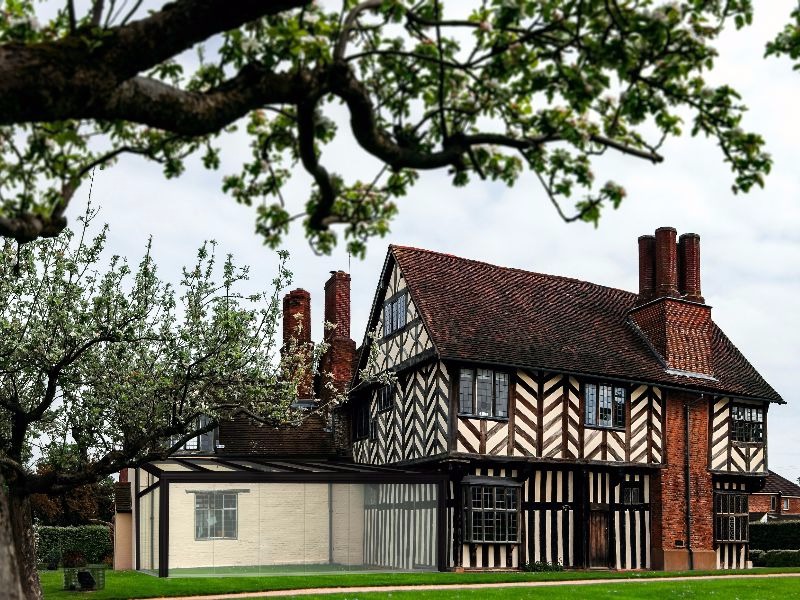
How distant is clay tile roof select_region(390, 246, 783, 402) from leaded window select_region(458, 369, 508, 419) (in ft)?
1.92

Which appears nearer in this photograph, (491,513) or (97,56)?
(97,56)

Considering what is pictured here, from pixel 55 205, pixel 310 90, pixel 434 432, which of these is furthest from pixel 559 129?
pixel 434 432

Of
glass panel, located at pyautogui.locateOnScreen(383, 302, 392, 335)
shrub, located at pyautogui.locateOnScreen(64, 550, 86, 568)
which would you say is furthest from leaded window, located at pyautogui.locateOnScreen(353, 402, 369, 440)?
shrub, located at pyautogui.locateOnScreen(64, 550, 86, 568)

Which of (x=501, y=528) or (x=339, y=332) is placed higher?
(x=339, y=332)

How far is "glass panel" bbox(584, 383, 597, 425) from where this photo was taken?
27953 mm

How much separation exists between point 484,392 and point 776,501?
42234 mm

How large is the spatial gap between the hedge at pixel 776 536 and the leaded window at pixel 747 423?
32.6ft

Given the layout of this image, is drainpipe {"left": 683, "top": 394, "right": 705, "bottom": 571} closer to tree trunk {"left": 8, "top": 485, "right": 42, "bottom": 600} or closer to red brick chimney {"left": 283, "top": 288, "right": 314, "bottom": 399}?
red brick chimney {"left": 283, "top": 288, "right": 314, "bottom": 399}

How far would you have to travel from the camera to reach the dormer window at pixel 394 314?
93.7 feet

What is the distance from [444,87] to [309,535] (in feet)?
81.2

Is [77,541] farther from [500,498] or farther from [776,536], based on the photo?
[776,536]

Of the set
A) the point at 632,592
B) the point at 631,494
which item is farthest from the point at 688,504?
the point at 632,592

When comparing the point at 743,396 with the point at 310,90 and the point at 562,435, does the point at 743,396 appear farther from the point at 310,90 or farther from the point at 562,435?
the point at 310,90

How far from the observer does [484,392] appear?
26.2 m
